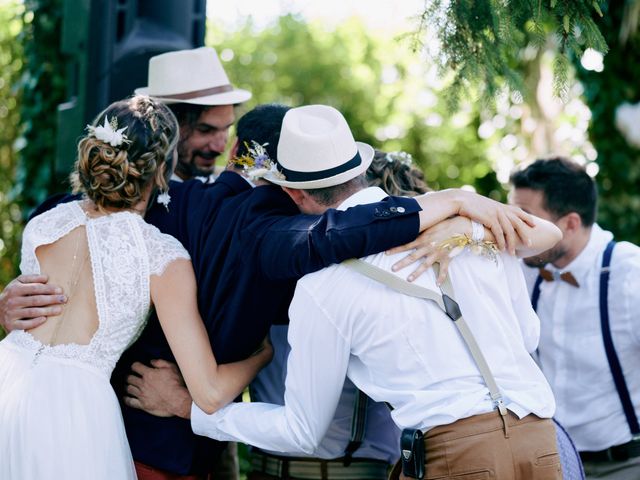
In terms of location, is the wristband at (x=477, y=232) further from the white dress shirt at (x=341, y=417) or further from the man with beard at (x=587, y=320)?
the man with beard at (x=587, y=320)

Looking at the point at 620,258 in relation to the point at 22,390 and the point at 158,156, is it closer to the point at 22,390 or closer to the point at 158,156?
the point at 158,156

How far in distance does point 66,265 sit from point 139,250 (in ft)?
0.82

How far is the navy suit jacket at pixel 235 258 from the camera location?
261 cm

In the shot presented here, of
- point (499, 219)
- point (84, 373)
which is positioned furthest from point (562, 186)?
point (84, 373)

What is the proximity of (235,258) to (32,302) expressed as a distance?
68 centimetres

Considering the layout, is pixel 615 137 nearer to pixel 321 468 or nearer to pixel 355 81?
pixel 321 468

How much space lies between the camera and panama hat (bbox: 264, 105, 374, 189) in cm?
272

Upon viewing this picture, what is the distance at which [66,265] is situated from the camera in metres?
2.91

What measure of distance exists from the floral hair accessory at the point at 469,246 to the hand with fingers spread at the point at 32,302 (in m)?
1.24

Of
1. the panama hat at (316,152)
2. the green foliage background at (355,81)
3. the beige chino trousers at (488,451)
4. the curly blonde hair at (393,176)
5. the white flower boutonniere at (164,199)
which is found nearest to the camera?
the beige chino trousers at (488,451)

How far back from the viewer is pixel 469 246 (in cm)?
268

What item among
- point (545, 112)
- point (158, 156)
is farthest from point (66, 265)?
point (545, 112)

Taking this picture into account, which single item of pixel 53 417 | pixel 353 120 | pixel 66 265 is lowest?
pixel 353 120

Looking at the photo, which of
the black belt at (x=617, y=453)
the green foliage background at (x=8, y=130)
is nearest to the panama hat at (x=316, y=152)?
the black belt at (x=617, y=453)
